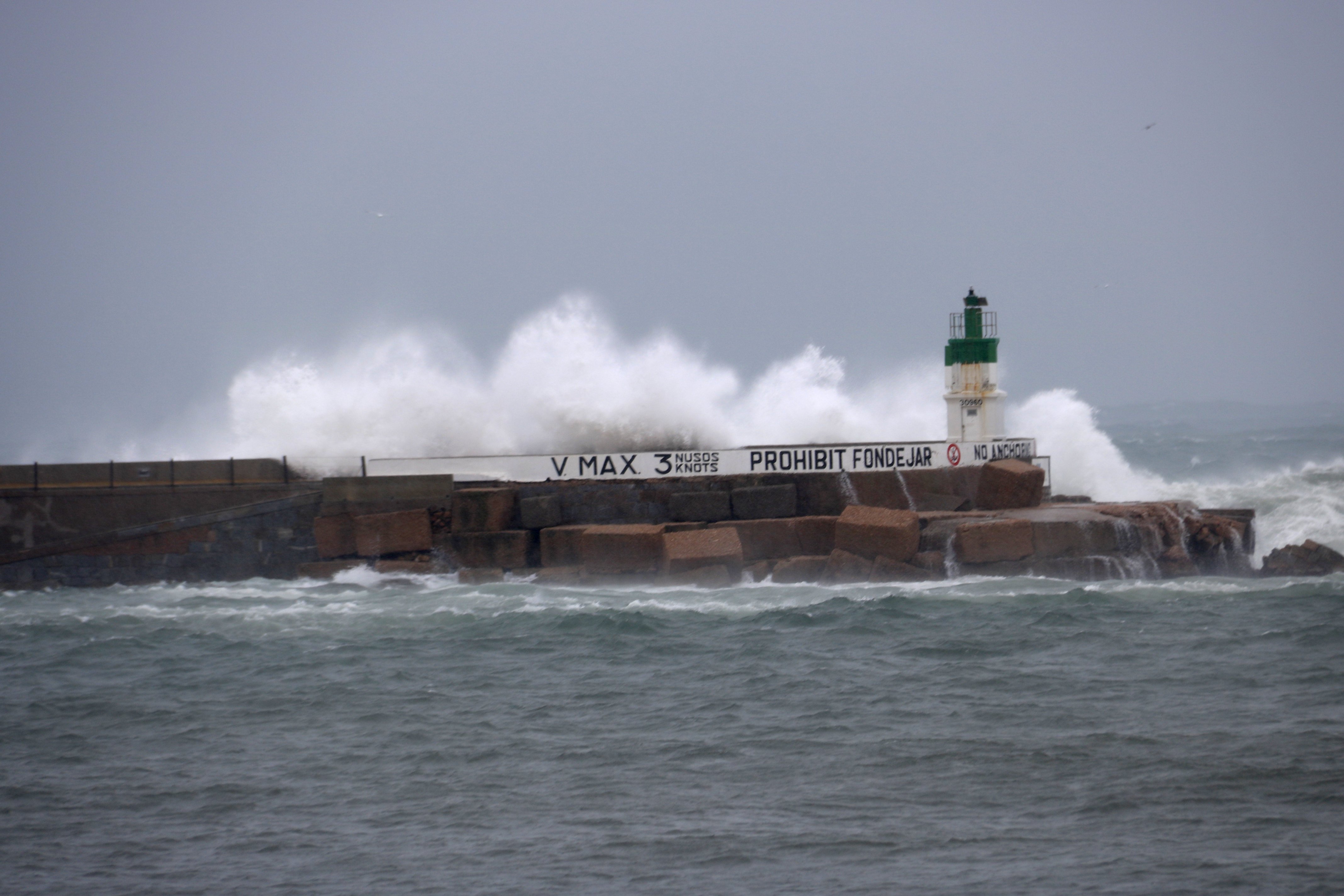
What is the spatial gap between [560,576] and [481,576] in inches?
36.7

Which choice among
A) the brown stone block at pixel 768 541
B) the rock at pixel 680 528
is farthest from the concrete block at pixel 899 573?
the rock at pixel 680 528

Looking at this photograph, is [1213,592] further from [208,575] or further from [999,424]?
[208,575]

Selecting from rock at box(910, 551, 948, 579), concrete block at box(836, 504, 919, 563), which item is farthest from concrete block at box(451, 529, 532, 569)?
rock at box(910, 551, 948, 579)

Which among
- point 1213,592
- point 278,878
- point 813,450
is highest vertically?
point 813,450

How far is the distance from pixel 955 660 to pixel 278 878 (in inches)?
237

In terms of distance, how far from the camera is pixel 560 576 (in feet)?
48.6

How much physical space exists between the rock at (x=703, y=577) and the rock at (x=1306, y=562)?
609 centimetres

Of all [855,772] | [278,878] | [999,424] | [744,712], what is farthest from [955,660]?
[999,424]

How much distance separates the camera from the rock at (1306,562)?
14.5m

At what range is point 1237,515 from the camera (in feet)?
50.5

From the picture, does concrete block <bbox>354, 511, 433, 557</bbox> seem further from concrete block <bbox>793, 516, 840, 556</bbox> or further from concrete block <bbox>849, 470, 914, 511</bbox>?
concrete block <bbox>849, 470, 914, 511</bbox>

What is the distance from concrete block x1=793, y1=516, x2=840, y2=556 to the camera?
48.4ft

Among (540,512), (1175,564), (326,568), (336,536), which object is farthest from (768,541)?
(326,568)

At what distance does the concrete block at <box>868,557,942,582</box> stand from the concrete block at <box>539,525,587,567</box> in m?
3.30
